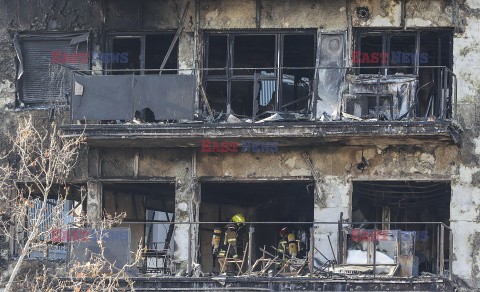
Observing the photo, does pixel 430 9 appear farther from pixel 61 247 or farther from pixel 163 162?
pixel 61 247

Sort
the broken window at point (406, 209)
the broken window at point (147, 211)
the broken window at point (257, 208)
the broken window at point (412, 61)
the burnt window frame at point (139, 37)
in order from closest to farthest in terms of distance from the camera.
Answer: the broken window at point (412, 61)
the broken window at point (406, 209)
the burnt window frame at point (139, 37)
the broken window at point (147, 211)
the broken window at point (257, 208)

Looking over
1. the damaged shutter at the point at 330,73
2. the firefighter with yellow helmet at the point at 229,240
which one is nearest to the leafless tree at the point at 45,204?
the firefighter with yellow helmet at the point at 229,240

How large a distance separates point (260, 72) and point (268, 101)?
100 centimetres

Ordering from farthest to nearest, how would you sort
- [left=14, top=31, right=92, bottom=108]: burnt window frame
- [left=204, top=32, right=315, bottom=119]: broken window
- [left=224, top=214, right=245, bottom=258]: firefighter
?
[left=14, top=31, right=92, bottom=108]: burnt window frame < [left=204, top=32, right=315, bottom=119]: broken window < [left=224, top=214, right=245, bottom=258]: firefighter

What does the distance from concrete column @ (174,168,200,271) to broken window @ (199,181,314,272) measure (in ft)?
10.1

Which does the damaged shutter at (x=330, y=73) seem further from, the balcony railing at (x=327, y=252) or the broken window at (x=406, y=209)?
the balcony railing at (x=327, y=252)

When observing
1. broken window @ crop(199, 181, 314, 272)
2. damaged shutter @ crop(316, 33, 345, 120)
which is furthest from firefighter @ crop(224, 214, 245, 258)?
damaged shutter @ crop(316, 33, 345, 120)

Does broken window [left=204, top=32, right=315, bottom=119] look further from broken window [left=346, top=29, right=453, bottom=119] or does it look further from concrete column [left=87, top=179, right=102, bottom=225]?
concrete column [left=87, top=179, right=102, bottom=225]

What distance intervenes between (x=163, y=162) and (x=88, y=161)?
1.63 m

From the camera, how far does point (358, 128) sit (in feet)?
77.6

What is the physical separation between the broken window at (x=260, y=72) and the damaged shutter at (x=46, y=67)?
9.58 ft

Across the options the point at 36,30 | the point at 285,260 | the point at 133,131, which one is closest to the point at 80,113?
the point at 133,131

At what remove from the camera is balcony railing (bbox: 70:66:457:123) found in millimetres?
24094

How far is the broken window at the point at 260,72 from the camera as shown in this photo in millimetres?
25500
